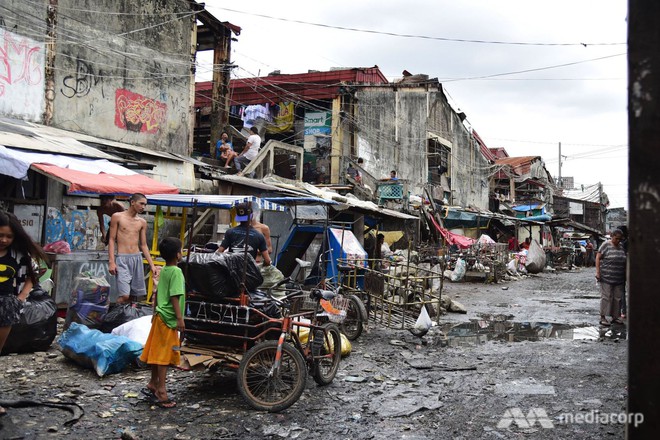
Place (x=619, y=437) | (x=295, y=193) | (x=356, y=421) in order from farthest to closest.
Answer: (x=295, y=193) → (x=356, y=421) → (x=619, y=437)

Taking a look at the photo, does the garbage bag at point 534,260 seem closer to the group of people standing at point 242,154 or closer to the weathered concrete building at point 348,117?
the weathered concrete building at point 348,117

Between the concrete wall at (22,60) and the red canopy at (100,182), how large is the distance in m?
3.94

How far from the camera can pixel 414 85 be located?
2498 cm

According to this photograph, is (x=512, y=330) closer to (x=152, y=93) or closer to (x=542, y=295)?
(x=542, y=295)

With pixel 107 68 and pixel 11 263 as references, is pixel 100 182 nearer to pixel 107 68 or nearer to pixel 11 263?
pixel 11 263

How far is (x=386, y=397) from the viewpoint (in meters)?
5.39

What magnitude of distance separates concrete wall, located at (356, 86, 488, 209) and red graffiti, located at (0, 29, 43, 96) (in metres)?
13.0

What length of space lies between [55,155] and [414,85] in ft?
61.9

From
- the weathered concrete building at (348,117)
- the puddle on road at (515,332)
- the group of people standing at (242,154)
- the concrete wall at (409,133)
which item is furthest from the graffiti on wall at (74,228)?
the concrete wall at (409,133)

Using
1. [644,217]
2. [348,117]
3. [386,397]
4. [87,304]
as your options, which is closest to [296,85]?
[348,117]

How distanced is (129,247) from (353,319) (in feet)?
11.0

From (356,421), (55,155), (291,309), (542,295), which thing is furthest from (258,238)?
(542,295)
